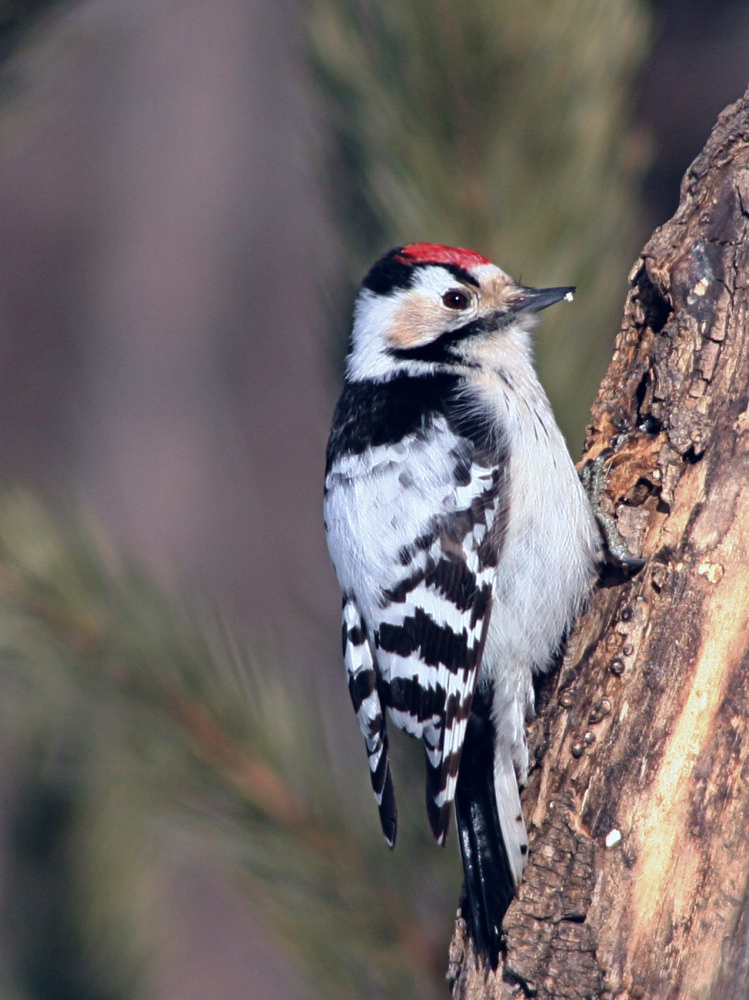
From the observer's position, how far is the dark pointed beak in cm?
161

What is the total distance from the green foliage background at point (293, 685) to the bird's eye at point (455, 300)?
3.06ft

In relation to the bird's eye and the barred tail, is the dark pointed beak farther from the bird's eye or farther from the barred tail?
the barred tail

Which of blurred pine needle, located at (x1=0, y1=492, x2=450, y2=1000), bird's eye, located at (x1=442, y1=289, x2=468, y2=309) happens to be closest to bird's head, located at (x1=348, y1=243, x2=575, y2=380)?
bird's eye, located at (x1=442, y1=289, x2=468, y2=309)

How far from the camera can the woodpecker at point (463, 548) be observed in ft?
6.81

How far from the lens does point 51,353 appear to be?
7.45 metres

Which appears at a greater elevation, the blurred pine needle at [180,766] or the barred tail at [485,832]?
the blurred pine needle at [180,766]

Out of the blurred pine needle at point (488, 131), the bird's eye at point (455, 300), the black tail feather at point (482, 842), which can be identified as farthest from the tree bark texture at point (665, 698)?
Result: the bird's eye at point (455, 300)

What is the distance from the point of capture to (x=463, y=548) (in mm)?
2184

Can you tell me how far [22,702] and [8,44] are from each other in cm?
88

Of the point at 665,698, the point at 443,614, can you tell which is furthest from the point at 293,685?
the point at 443,614

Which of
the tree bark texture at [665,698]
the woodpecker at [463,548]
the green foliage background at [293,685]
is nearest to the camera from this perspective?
the green foliage background at [293,685]

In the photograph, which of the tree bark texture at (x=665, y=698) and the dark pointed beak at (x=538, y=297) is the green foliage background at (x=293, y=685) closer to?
the dark pointed beak at (x=538, y=297)

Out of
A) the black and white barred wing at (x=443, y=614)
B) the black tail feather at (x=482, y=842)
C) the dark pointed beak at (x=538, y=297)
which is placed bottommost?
the black tail feather at (x=482, y=842)

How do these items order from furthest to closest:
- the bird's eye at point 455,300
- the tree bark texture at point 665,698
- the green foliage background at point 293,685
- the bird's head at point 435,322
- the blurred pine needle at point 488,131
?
the bird's eye at point 455,300
the bird's head at point 435,322
the tree bark texture at point 665,698
the blurred pine needle at point 488,131
the green foliage background at point 293,685
